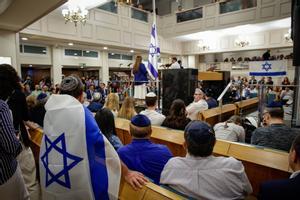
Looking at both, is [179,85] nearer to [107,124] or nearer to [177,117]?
[177,117]

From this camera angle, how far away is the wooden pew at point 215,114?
3894 mm

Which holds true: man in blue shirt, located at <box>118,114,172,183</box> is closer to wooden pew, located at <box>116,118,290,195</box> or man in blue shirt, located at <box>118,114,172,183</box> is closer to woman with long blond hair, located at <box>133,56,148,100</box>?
wooden pew, located at <box>116,118,290,195</box>

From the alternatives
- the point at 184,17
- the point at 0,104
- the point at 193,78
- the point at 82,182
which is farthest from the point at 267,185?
the point at 184,17

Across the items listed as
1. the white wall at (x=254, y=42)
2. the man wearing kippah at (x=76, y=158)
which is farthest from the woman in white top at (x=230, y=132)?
the white wall at (x=254, y=42)

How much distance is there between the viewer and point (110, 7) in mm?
9195

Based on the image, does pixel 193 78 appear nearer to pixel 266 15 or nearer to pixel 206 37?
pixel 266 15

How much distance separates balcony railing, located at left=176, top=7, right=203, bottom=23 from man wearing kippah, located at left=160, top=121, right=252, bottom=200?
1009 centimetres

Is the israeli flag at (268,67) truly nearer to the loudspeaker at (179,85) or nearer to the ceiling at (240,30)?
the loudspeaker at (179,85)

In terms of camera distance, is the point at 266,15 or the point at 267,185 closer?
the point at 267,185

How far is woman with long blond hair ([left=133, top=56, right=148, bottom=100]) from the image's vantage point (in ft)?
19.3

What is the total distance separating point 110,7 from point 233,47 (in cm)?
619

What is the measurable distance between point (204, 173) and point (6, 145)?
3.96 feet

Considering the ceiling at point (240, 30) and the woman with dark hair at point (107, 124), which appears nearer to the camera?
the woman with dark hair at point (107, 124)

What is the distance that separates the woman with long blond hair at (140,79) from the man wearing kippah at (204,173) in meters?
4.73
